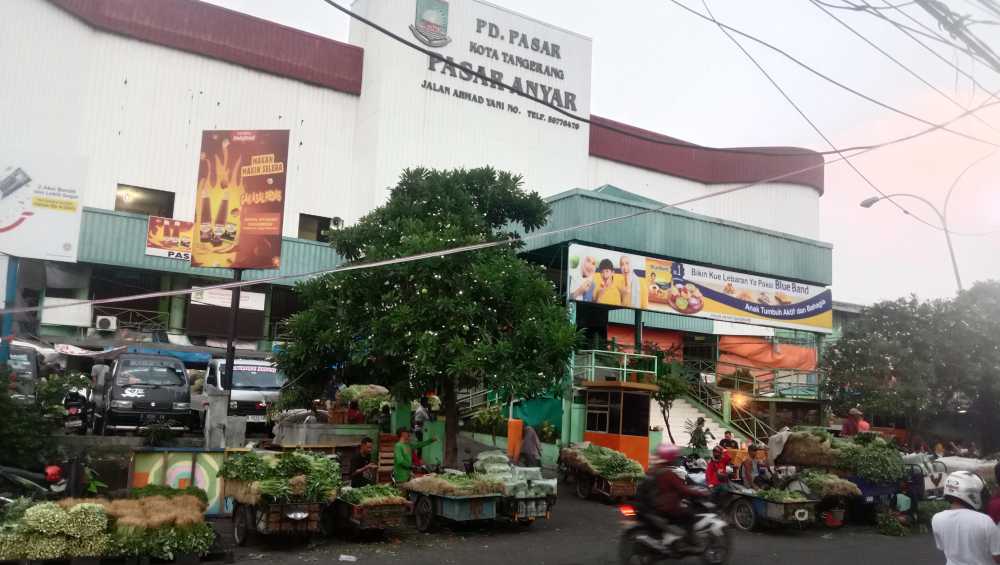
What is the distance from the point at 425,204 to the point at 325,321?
11.4 feet

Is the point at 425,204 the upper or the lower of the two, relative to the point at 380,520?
upper

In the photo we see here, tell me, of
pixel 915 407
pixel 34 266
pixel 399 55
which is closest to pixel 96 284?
pixel 34 266

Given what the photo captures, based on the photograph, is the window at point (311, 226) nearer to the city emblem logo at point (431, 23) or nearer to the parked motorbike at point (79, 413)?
the city emblem logo at point (431, 23)

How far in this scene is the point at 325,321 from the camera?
622 inches

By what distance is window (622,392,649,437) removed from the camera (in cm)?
2008

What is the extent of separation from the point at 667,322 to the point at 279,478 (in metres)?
32.1

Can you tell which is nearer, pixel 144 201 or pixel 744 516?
pixel 744 516

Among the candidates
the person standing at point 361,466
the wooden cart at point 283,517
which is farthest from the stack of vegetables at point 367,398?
the wooden cart at point 283,517

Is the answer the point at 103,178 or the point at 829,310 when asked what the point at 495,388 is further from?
the point at 103,178

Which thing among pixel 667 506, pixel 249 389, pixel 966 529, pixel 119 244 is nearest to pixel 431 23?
pixel 119 244

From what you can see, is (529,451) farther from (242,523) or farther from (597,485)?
(242,523)

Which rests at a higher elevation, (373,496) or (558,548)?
(373,496)

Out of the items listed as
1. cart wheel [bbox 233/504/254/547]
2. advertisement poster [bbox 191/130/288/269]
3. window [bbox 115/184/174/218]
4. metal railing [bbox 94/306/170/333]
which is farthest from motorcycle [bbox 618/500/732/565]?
window [bbox 115/184/174/218]

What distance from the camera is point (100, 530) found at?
30.5 ft
